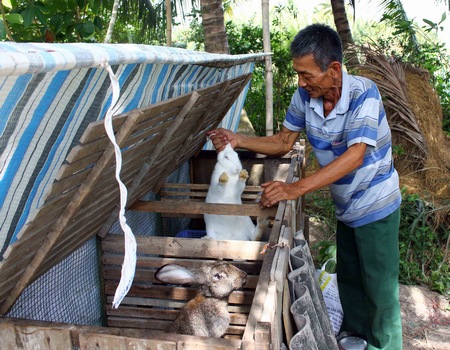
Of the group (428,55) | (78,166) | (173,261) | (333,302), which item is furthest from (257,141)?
(428,55)

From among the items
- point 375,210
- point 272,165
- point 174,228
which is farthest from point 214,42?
point 375,210

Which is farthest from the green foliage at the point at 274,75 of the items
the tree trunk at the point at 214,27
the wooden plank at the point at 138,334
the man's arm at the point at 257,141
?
the wooden plank at the point at 138,334

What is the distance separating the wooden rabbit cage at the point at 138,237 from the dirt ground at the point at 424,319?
174 cm

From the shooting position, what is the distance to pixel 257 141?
3.74 m

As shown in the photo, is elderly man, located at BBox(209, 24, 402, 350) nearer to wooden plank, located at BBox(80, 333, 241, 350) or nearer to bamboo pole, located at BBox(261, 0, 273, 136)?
wooden plank, located at BBox(80, 333, 241, 350)

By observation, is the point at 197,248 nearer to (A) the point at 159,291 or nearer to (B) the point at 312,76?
(A) the point at 159,291

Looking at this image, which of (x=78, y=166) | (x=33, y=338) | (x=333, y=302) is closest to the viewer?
(x=78, y=166)

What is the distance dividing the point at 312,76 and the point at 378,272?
140 cm

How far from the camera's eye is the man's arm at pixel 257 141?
12.2 feet

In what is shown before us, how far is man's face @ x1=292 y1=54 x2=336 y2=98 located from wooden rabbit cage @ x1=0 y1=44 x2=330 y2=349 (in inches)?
17.8

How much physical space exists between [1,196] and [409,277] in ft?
15.1

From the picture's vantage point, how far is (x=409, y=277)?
17.4 ft

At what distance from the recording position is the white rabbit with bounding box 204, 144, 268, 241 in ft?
12.4

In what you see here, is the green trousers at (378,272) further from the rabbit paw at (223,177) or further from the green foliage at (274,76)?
the green foliage at (274,76)
